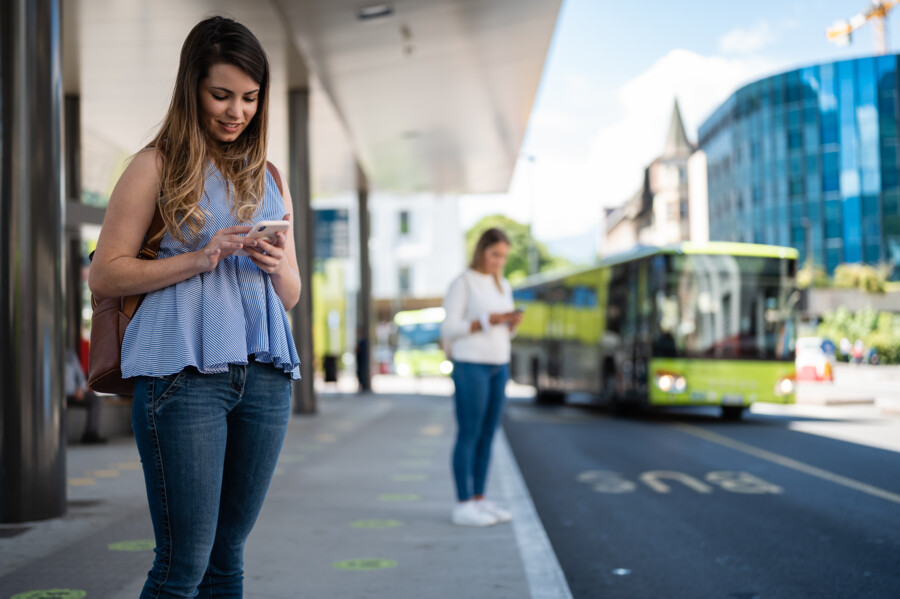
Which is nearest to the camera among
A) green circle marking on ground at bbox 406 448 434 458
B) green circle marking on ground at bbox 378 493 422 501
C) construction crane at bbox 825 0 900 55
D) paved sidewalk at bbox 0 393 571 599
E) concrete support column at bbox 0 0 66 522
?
paved sidewalk at bbox 0 393 571 599

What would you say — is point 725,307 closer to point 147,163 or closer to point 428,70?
point 428,70

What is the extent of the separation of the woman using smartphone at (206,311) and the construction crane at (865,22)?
106377 mm

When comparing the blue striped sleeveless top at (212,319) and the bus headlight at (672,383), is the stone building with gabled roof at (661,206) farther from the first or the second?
the blue striped sleeveless top at (212,319)

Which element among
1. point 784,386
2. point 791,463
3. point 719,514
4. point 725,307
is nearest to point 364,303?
point 725,307

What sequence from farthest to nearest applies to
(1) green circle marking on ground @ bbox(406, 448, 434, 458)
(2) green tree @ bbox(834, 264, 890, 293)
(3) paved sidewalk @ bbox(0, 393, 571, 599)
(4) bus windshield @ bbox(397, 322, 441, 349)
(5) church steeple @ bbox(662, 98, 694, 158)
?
(5) church steeple @ bbox(662, 98, 694, 158)
(2) green tree @ bbox(834, 264, 890, 293)
(4) bus windshield @ bbox(397, 322, 441, 349)
(1) green circle marking on ground @ bbox(406, 448, 434, 458)
(3) paved sidewalk @ bbox(0, 393, 571, 599)

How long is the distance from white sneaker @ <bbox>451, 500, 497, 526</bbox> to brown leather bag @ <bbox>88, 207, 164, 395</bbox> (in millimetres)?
4147

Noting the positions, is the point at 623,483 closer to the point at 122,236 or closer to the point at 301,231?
the point at 122,236

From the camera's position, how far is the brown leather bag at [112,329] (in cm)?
256

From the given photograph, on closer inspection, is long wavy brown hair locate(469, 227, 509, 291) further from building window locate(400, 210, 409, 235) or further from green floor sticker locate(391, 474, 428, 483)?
building window locate(400, 210, 409, 235)

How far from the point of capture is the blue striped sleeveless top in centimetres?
248

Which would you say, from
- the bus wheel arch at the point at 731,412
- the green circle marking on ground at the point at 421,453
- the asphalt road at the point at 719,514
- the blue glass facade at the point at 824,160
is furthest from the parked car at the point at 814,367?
the blue glass facade at the point at 824,160

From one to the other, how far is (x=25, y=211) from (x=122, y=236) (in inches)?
168

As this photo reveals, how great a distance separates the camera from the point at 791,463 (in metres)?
10.8

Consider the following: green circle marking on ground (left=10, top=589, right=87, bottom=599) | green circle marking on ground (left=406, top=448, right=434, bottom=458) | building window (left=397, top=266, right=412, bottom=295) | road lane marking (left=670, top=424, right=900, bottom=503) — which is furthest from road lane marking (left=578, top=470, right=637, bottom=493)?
building window (left=397, top=266, right=412, bottom=295)
